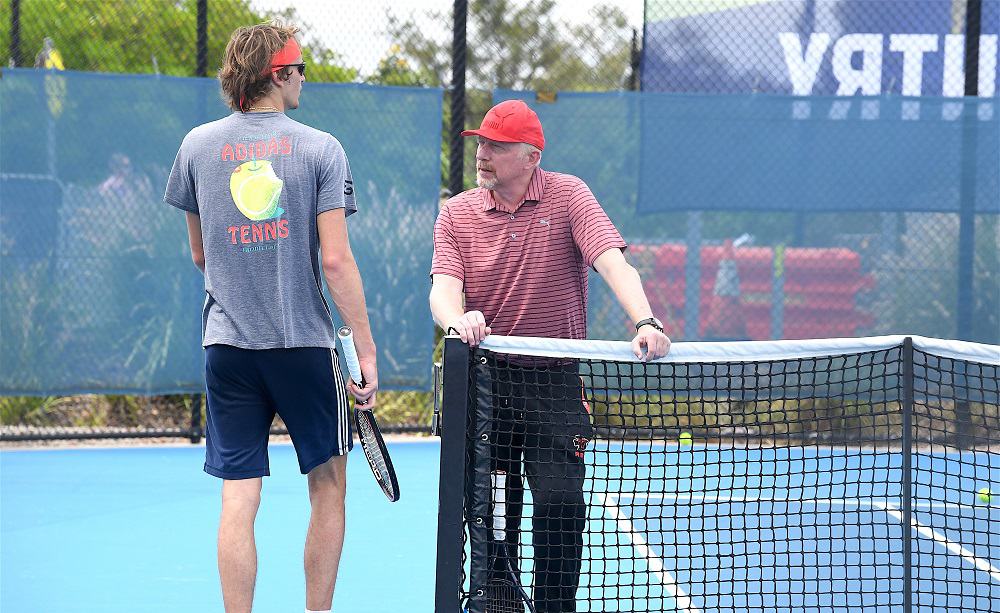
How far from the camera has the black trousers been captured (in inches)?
135

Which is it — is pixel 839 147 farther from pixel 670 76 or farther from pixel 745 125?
pixel 670 76

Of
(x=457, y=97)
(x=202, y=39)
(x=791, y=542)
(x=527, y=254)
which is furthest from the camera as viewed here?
(x=457, y=97)

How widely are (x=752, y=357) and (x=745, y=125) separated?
5.08 meters

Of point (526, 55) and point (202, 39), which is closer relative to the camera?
point (202, 39)

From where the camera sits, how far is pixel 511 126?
353 centimetres

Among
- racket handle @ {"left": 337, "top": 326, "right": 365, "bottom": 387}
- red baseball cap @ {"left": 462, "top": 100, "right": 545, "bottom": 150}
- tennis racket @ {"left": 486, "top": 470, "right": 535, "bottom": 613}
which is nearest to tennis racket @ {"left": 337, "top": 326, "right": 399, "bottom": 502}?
racket handle @ {"left": 337, "top": 326, "right": 365, "bottom": 387}

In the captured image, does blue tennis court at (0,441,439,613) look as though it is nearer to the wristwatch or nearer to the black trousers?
the black trousers

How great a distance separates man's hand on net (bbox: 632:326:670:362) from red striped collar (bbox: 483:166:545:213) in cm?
73

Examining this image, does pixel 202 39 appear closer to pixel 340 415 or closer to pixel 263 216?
pixel 263 216

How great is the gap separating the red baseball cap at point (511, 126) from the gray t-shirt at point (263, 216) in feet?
1.47

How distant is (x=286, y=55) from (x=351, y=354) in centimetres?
92

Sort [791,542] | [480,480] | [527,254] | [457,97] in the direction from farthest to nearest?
[457,97], [791,542], [527,254], [480,480]

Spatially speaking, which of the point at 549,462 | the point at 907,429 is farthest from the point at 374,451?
the point at 907,429

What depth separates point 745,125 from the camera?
7.90 metres
